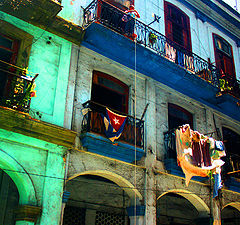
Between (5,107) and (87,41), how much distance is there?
3715mm

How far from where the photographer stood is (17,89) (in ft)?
25.3

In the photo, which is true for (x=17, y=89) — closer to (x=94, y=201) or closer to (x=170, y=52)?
(x=94, y=201)

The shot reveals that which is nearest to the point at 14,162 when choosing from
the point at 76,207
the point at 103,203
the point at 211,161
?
the point at 76,207

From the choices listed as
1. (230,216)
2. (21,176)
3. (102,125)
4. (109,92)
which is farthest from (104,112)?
(230,216)

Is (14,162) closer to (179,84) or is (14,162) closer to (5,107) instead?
(5,107)

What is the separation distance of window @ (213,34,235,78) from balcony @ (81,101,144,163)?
6.85 metres

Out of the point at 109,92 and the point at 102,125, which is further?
the point at 109,92

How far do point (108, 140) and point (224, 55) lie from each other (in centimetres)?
898

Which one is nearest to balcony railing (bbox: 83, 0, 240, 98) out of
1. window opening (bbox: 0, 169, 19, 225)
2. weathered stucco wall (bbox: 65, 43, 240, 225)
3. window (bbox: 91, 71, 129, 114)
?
weathered stucco wall (bbox: 65, 43, 240, 225)

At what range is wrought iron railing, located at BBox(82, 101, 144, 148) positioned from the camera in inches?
346

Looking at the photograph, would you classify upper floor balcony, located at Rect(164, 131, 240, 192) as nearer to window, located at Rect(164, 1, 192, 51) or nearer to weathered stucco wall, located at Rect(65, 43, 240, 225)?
weathered stucco wall, located at Rect(65, 43, 240, 225)

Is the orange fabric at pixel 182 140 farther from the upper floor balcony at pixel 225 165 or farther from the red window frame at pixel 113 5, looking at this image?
the red window frame at pixel 113 5

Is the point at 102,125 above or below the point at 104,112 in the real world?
below

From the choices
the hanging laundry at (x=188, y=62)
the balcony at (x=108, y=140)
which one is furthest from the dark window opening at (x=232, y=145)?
the balcony at (x=108, y=140)
